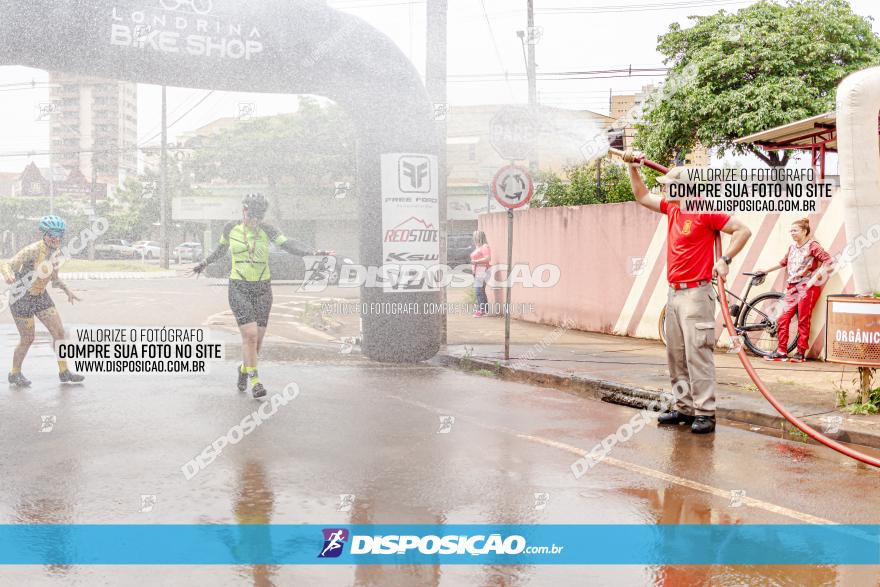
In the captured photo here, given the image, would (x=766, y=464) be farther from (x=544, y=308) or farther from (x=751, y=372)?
(x=544, y=308)

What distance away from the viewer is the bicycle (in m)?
11.5

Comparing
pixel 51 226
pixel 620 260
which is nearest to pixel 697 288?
pixel 51 226

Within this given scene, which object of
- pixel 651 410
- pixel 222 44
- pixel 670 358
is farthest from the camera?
pixel 222 44

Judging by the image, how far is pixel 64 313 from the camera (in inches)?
691

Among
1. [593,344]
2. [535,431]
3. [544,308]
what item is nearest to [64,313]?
[544,308]

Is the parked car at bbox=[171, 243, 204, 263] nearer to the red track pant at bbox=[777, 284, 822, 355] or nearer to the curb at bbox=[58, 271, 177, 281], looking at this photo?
the curb at bbox=[58, 271, 177, 281]

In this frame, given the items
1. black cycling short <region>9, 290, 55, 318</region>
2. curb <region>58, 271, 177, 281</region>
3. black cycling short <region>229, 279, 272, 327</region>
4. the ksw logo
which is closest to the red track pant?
the ksw logo

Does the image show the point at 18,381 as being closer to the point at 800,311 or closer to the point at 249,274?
the point at 249,274

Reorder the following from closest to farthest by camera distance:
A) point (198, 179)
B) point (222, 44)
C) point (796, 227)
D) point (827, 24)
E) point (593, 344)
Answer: point (222, 44) → point (796, 227) → point (593, 344) → point (827, 24) → point (198, 179)

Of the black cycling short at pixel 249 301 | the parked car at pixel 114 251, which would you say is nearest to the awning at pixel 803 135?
the black cycling short at pixel 249 301

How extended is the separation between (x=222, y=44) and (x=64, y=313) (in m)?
9.70

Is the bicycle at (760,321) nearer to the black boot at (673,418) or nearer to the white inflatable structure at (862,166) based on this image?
the white inflatable structure at (862,166)

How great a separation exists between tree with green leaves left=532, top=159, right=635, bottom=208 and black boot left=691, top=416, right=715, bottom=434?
11.6 m

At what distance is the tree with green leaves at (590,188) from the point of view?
18797mm
